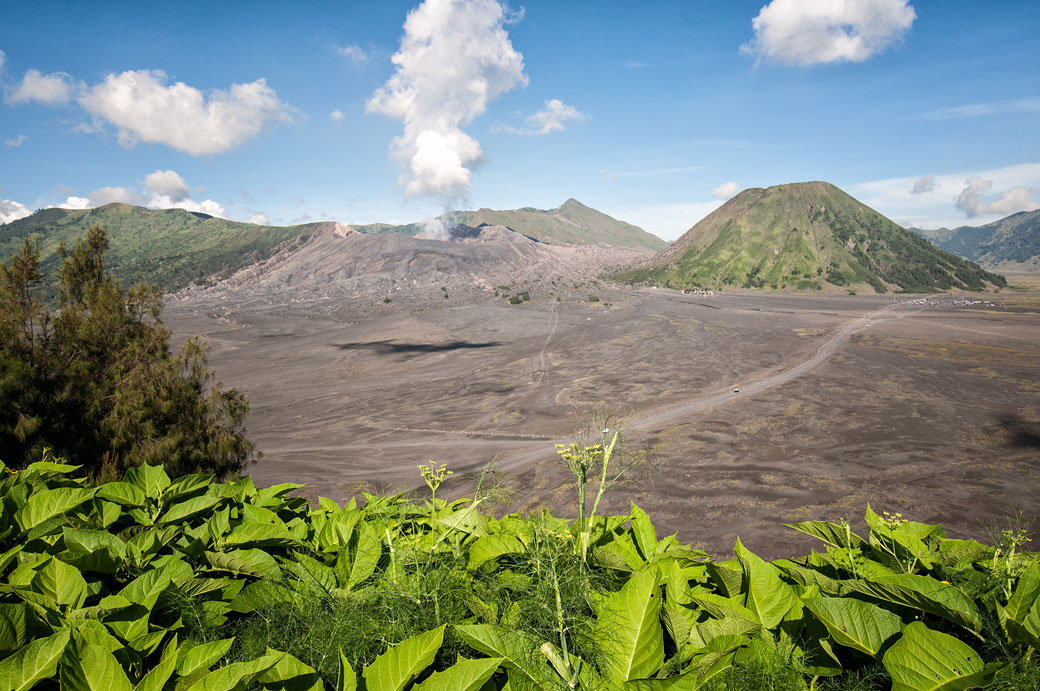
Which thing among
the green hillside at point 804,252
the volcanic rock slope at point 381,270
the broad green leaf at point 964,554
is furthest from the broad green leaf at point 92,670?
the green hillside at point 804,252

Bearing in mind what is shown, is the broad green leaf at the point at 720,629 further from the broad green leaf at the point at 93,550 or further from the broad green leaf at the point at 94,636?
the broad green leaf at the point at 93,550

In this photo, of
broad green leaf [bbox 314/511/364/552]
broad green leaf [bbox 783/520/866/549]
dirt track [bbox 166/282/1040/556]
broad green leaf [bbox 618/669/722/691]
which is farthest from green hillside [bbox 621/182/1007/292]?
broad green leaf [bbox 618/669/722/691]

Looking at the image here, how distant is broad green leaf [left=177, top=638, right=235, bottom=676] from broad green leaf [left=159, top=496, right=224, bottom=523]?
1.17m

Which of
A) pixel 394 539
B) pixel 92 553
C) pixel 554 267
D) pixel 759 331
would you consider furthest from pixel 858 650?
pixel 554 267

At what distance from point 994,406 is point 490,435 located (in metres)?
24.0

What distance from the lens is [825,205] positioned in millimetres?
130625

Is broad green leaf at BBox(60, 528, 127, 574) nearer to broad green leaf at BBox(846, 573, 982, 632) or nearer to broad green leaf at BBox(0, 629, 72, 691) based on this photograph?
broad green leaf at BBox(0, 629, 72, 691)

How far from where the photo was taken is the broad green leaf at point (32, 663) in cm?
115

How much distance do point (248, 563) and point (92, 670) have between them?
62cm

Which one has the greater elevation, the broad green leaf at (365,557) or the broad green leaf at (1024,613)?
the broad green leaf at (1024,613)

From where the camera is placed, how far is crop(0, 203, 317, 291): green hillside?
389ft

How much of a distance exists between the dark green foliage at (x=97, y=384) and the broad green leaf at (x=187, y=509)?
30.8ft

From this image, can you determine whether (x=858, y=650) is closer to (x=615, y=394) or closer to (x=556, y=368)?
(x=615, y=394)

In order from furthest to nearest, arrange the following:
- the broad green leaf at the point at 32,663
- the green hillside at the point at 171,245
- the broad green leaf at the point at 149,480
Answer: the green hillside at the point at 171,245 < the broad green leaf at the point at 149,480 < the broad green leaf at the point at 32,663
